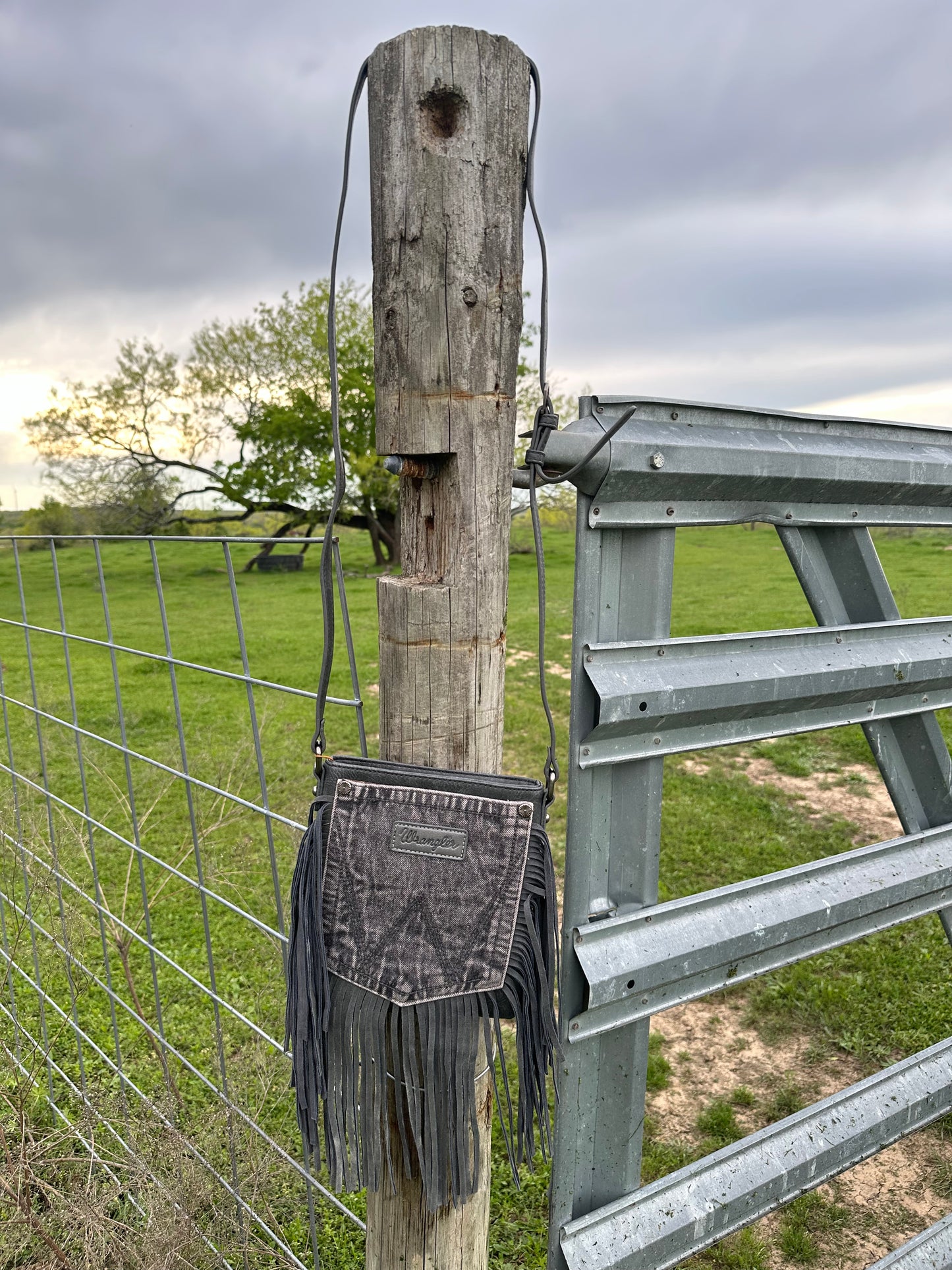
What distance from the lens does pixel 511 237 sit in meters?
1.17

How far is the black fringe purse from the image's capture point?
1.15m

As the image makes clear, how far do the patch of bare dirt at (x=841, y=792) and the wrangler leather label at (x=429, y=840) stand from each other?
13.4 ft

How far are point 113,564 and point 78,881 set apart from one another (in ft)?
54.6

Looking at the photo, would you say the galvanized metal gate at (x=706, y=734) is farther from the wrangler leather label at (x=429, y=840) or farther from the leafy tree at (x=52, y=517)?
the leafy tree at (x=52, y=517)

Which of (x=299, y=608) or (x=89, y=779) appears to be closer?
(x=89, y=779)

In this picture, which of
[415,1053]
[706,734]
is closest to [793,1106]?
[706,734]

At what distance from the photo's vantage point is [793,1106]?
2814mm

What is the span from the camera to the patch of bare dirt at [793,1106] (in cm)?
239

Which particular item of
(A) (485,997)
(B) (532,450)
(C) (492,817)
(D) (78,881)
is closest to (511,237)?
(B) (532,450)

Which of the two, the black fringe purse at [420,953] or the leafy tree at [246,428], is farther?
the leafy tree at [246,428]

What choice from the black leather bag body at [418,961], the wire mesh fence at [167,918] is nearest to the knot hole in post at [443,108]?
the wire mesh fence at [167,918]

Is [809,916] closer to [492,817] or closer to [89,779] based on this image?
[492,817]

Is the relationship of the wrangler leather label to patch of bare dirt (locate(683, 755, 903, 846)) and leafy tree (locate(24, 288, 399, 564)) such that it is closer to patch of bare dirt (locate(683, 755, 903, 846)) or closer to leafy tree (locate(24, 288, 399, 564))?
patch of bare dirt (locate(683, 755, 903, 846))

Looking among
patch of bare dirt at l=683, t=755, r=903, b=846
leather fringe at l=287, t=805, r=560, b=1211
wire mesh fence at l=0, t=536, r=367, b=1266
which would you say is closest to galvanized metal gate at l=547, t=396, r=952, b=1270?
leather fringe at l=287, t=805, r=560, b=1211
